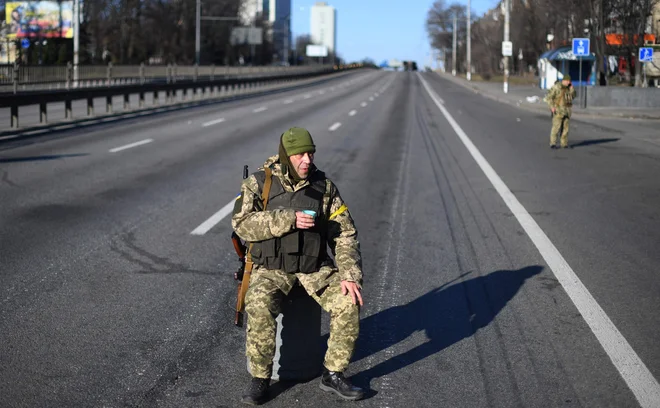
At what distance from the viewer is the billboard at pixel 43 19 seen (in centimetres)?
8281

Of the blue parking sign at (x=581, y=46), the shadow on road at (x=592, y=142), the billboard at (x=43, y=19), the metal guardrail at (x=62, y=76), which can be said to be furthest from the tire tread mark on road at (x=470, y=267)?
the billboard at (x=43, y=19)

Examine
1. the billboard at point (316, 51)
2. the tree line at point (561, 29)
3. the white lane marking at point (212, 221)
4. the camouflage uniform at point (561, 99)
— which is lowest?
the white lane marking at point (212, 221)

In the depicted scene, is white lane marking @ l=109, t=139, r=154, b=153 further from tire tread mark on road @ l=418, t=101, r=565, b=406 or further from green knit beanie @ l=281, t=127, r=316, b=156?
green knit beanie @ l=281, t=127, r=316, b=156

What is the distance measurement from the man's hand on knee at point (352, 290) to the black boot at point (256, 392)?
671mm

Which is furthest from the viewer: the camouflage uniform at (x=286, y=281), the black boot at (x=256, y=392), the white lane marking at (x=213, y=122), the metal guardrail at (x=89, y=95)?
the white lane marking at (x=213, y=122)

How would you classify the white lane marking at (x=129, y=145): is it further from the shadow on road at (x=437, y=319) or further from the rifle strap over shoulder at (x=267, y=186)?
the rifle strap over shoulder at (x=267, y=186)

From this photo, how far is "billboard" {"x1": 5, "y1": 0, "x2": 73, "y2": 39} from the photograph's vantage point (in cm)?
8281

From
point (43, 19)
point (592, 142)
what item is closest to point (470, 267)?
point (592, 142)

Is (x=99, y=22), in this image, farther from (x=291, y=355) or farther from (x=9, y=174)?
(x=291, y=355)

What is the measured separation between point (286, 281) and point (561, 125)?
56.4 ft

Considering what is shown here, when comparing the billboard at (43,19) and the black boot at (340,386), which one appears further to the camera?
the billboard at (43,19)

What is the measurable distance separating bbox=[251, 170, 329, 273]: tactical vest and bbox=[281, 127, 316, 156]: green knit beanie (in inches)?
9.2

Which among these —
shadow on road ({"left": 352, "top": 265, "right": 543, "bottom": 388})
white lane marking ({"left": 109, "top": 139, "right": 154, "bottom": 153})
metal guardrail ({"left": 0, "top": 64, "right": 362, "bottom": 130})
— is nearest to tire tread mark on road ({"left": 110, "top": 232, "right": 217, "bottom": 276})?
shadow on road ({"left": 352, "top": 265, "right": 543, "bottom": 388})

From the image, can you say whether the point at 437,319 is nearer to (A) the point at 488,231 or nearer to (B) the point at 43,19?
(A) the point at 488,231
